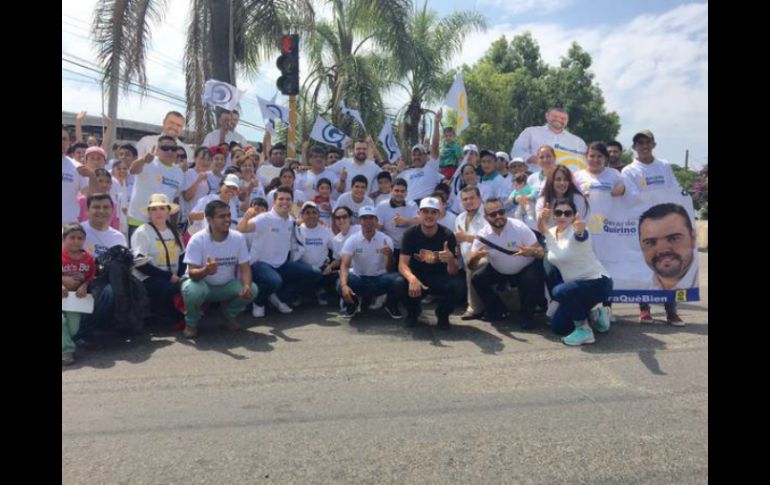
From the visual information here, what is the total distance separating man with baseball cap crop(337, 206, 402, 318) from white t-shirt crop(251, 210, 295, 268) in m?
0.96

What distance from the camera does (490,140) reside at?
87.8 ft

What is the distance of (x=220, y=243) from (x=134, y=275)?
36.4 inches

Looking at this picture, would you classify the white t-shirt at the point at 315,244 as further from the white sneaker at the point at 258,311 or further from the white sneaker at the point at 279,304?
the white sneaker at the point at 258,311

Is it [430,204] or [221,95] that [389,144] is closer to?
[221,95]

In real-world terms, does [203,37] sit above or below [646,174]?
above

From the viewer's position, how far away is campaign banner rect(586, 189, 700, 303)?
6.10m

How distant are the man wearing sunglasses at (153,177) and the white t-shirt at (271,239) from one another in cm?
123

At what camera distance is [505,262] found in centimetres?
609

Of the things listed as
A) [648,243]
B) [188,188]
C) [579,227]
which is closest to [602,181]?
[648,243]

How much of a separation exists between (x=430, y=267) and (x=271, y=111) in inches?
226

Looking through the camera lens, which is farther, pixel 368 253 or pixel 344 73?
pixel 344 73

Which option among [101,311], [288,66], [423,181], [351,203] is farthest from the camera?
[288,66]

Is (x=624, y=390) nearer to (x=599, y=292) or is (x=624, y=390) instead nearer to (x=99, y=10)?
(x=599, y=292)

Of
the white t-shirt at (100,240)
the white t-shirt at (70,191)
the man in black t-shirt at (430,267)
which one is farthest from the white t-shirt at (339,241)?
the white t-shirt at (70,191)
